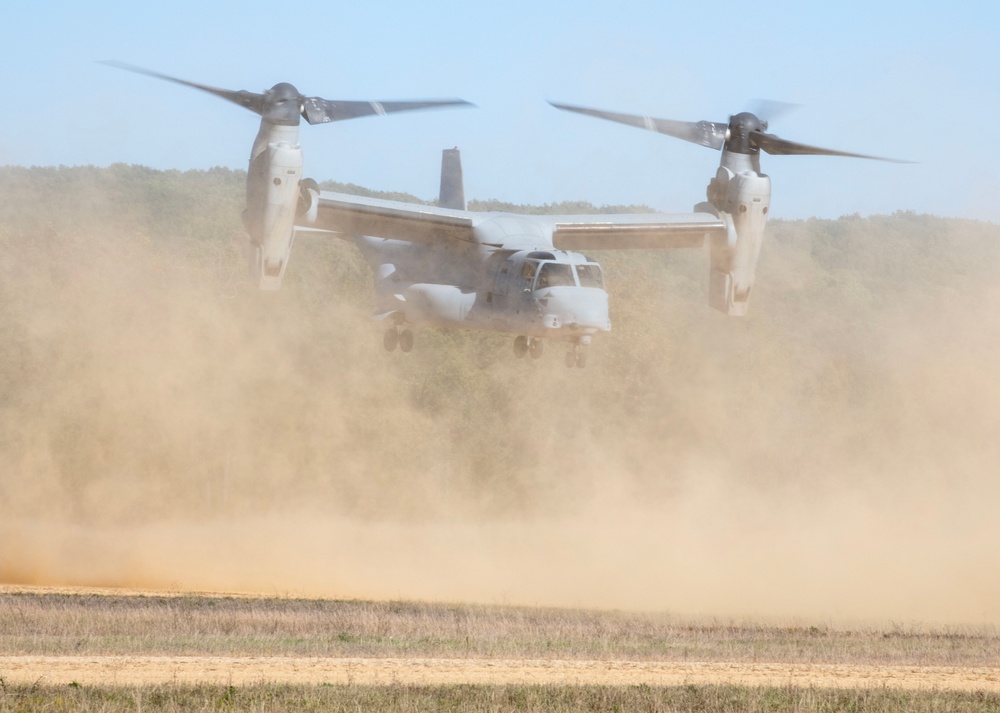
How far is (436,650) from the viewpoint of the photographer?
2033cm

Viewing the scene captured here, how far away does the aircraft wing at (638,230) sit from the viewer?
30375 mm

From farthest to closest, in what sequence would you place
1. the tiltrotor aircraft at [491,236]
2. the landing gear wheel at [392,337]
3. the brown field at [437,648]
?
the landing gear wheel at [392,337]
the tiltrotor aircraft at [491,236]
the brown field at [437,648]

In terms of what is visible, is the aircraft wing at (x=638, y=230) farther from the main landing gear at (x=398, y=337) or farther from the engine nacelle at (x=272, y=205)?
the engine nacelle at (x=272, y=205)

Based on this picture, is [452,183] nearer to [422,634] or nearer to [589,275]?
[589,275]

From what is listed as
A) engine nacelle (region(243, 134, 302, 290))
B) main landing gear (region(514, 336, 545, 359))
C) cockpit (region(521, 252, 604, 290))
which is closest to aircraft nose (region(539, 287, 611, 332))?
cockpit (region(521, 252, 604, 290))

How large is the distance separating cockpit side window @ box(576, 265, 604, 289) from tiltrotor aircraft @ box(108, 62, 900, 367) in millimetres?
27

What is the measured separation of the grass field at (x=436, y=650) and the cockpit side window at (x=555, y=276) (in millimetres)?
7070

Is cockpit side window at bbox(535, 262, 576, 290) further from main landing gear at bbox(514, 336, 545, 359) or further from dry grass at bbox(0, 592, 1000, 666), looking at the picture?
dry grass at bbox(0, 592, 1000, 666)

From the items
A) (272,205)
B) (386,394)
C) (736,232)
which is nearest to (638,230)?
(736,232)

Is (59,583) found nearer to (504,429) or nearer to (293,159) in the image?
(293,159)

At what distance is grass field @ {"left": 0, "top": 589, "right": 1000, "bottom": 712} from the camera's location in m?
15.5

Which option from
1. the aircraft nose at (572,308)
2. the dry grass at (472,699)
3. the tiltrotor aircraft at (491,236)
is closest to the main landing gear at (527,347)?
the tiltrotor aircraft at (491,236)

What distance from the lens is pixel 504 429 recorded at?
2295 inches

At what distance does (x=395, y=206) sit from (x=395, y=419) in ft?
94.0
